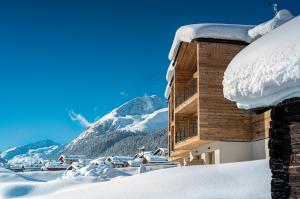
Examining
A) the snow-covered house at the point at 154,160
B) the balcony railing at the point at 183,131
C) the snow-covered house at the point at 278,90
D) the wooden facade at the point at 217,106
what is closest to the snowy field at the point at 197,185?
the snow-covered house at the point at 278,90

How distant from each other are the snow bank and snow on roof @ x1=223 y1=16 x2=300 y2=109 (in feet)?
14.0

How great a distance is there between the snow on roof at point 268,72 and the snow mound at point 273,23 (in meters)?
9.94

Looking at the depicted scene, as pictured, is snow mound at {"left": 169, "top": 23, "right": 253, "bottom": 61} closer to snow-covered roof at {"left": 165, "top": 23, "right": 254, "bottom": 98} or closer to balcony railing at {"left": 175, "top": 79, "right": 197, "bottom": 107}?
snow-covered roof at {"left": 165, "top": 23, "right": 254, "bottom": 98}

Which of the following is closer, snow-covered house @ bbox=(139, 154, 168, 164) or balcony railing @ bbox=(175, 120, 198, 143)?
balcony railing @ bbox=(175, 120, 198, 143)

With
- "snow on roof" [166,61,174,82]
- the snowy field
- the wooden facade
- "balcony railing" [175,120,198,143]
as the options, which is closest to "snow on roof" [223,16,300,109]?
the snowy field

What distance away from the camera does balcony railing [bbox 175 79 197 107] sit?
21.6m

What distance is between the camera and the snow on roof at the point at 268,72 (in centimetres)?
684

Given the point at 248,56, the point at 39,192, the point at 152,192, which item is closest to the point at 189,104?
the point at 39,192

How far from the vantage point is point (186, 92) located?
921 inches

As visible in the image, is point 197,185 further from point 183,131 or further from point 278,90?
point 183,131

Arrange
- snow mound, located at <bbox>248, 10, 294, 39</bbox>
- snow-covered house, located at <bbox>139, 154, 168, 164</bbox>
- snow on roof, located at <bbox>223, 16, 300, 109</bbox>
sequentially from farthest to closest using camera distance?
snow-covered house, located at <bbox>139, 154, 168, 164</bbox> < snow mound, located at <bbox>248, 10, 294, 39</bbox> < snow on roof, located at <bbox>223, 16, 300, 109</bbox>

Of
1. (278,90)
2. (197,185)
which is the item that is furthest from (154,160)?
(278,90)

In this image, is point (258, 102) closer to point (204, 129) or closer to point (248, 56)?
point (248, 56)

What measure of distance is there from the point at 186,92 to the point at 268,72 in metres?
16.2
